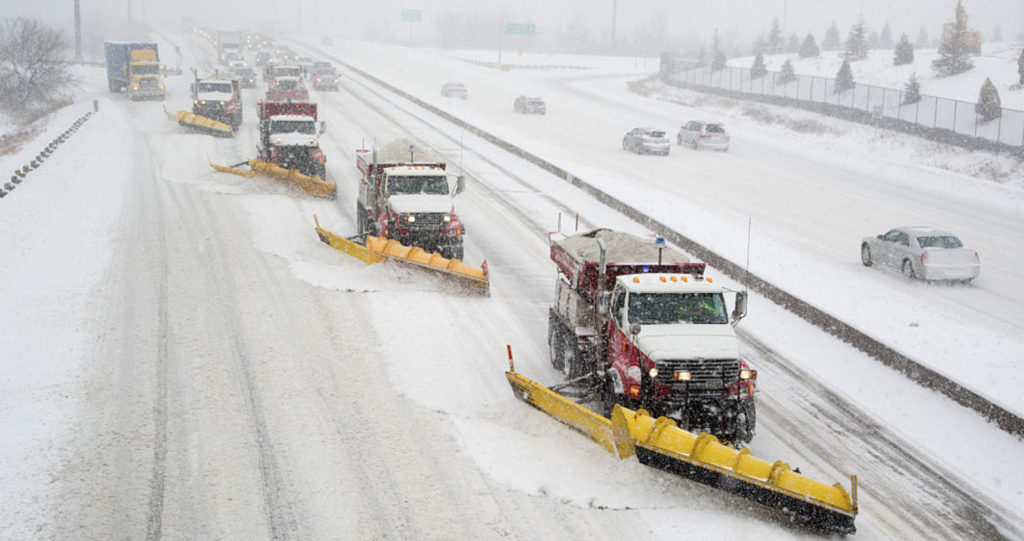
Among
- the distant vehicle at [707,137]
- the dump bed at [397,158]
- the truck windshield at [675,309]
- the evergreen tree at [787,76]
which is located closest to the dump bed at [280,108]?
the dump bed at [397,158]

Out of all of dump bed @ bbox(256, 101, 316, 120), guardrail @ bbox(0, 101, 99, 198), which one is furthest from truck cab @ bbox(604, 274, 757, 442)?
guardrail @ bbox(0, 101, 99, 198)

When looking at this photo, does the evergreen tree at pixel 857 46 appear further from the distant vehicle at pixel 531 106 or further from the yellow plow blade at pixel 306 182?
the yellow plow blade at pixel 306 182

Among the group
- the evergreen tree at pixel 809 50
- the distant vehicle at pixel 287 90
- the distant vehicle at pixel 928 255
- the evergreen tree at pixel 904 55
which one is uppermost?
the evergreen tree at pixel 809 50

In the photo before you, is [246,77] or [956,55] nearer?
[956,55]

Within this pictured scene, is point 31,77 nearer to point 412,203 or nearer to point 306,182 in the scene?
point 306,182

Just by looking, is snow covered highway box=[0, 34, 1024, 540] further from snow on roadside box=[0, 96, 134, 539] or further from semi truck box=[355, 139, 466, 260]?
semi truck box=[355, 139, 466, 260]

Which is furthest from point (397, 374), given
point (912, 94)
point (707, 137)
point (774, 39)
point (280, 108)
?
point (774, 39)

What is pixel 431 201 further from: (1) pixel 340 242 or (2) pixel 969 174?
(2) pixel 969 174

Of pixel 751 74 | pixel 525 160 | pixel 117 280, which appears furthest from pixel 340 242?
pixel 751 74

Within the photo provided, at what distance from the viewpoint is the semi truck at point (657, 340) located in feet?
40.9

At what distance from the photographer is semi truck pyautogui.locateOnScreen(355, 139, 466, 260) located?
74.2ft

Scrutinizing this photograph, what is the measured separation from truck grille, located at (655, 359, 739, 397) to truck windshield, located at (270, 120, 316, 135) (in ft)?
81.5

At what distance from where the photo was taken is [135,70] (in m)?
62.5

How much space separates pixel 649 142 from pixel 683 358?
113 feet
